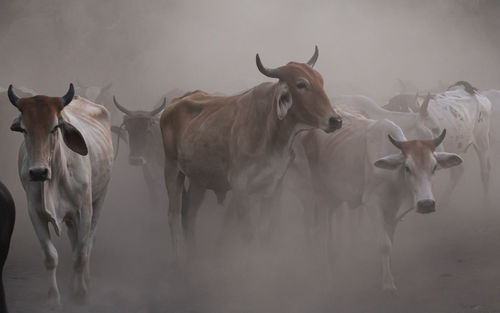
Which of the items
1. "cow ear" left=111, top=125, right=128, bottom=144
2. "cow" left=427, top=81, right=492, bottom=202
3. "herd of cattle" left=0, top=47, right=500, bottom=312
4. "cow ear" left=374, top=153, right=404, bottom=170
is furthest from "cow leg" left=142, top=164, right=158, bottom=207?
"cow ear" left=374, top=153, right=404, bottom=170

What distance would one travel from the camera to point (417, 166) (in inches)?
215

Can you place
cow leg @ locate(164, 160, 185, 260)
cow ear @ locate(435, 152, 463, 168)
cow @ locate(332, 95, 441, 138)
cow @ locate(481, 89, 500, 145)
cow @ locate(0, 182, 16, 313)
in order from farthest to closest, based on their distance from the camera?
cow @ locate(481, 89, 500, 145) → cow @ locate(332, 95, 441, 138) → cow leg @ locate(164, 160, 185, 260) → cow ear @ locate(435, 152, 463, 168) → cow @ locate(0, 182, 16, 313)

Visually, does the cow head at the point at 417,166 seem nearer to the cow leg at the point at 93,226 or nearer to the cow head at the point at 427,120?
the cow head at the point at 427,120

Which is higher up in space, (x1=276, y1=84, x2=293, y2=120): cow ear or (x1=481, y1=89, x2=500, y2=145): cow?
(x1=276, y1=84, x2=293, y2=120): cow ear

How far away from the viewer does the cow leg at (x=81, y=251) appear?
533cm

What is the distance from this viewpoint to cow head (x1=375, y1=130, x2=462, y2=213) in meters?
5.35

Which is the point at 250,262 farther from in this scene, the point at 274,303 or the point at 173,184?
the point at 173,184

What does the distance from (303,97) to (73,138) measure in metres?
1.83

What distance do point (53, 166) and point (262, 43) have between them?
72.8 feet

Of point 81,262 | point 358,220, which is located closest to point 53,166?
point 81,262

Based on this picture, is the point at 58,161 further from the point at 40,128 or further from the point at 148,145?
the point at 148,145

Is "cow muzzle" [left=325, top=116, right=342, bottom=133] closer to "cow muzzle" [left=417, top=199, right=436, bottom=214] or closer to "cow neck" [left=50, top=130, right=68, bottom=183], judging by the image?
"cow muzzle" [left=417, top=199, right=436, bottom=214]

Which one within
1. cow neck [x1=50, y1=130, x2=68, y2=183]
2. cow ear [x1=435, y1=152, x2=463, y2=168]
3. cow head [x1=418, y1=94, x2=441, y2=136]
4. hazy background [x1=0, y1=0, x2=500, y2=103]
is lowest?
hazy background [x1=0, y1=0, x2=500, y2=103]

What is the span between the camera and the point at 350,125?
667 cm
